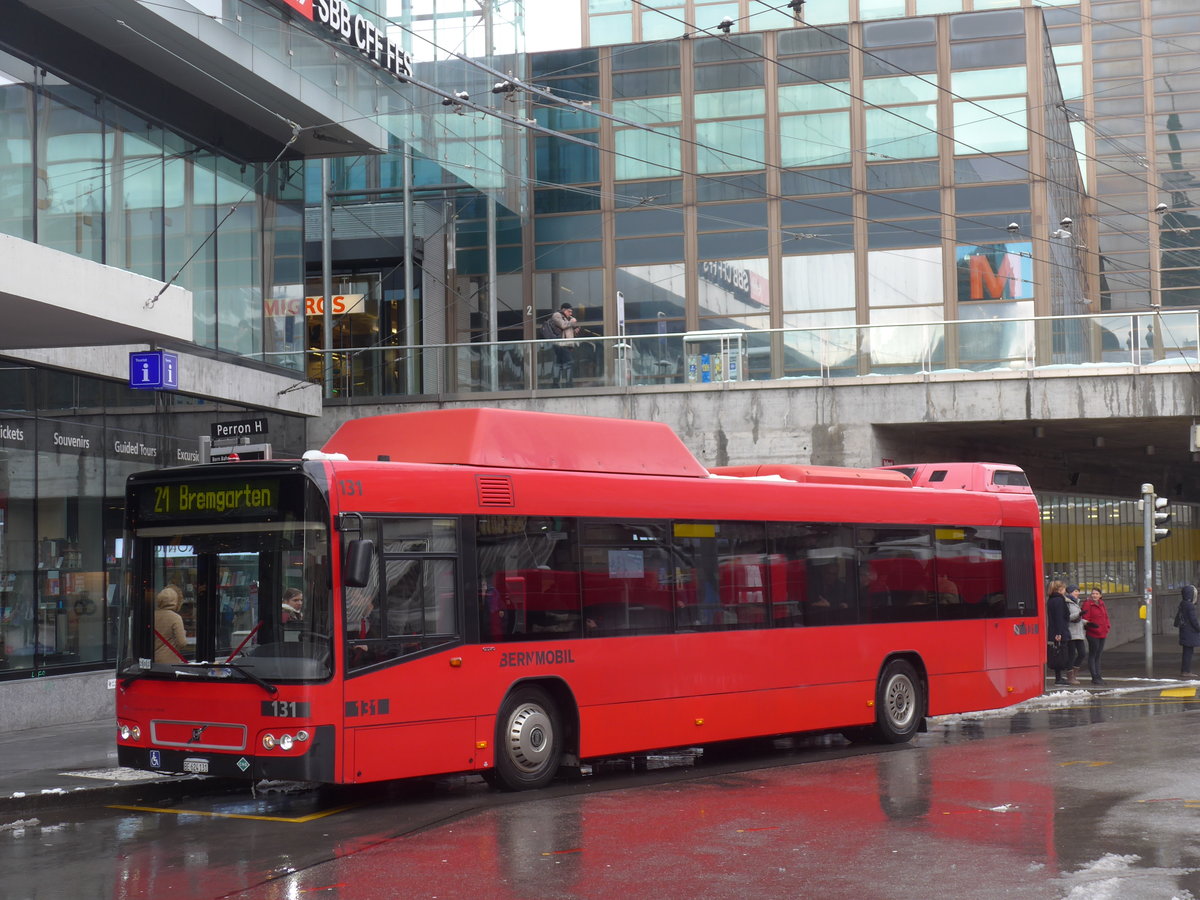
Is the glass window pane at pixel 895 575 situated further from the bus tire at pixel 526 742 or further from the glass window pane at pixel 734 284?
the glass window pane at pixel 734 284

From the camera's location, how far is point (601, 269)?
3684 centimetres

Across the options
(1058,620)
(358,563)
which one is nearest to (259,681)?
(358,563)

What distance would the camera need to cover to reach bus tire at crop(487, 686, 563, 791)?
11.8 meters

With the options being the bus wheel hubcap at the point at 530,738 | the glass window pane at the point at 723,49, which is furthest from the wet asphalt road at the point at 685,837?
the glass window pane at the point at 723,49

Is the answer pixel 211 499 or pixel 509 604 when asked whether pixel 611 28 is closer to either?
pixel 509 604

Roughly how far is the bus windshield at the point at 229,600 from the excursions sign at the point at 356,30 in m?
10.3

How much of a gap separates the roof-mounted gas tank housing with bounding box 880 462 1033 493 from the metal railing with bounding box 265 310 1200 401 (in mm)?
7134

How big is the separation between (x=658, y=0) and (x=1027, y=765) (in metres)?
42.9

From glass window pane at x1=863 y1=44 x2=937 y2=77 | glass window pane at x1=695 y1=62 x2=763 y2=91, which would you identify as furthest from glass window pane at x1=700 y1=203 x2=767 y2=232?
glass window pane at x1=863 y1=44 x2=937 y2=77

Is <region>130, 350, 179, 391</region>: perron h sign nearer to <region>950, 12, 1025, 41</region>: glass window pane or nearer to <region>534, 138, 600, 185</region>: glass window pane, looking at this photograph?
<region>534, 138, 600, 185</region>: glass window pane

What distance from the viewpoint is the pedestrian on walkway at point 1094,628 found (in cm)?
2412

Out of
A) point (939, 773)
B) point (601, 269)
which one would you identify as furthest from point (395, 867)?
point (601, 269)

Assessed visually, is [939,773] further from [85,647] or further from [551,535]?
[85,647]

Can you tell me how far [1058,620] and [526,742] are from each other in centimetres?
1472
